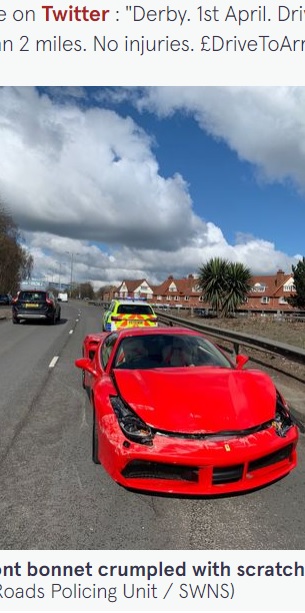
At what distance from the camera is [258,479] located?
3.05 metres

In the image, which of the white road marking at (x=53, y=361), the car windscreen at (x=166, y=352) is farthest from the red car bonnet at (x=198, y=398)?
the white road marking at (x=53, y=361)

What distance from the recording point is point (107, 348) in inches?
Result: 198

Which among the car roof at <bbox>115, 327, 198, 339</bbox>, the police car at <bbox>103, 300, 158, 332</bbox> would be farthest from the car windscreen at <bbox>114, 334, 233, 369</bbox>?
the police car at <bbox>103, 300, 158, 332</bbox>

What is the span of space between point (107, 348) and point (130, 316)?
26.3 feet

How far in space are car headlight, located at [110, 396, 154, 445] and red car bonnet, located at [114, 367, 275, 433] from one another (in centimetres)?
4

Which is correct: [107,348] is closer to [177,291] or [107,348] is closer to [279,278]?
[279,278]

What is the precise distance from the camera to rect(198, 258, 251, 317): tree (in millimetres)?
28016

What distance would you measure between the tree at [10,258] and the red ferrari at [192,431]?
51201 millimetres

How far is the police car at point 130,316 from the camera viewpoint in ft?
42.2

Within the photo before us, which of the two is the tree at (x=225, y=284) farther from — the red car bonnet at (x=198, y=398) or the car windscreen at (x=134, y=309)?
the red car bonnet at (x=198, y=398)

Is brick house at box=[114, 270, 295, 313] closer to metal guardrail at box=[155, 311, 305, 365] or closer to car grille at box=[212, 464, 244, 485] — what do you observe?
metal guardrail at box=[155, 311, 305, 365]
